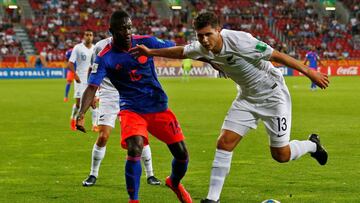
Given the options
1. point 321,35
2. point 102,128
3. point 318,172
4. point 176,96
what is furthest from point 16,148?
point 321,35

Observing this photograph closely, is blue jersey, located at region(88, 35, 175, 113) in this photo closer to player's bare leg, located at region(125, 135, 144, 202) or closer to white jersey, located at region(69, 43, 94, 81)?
player's bare leg, located at region(125, 135, 144, 202)

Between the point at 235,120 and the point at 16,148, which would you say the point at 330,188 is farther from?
the point at 16,148

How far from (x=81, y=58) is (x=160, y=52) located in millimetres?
10973

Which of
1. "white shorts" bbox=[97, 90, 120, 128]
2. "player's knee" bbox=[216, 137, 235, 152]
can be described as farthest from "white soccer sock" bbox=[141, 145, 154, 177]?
"player's knee" bbox=[216, 137, 235, 152]

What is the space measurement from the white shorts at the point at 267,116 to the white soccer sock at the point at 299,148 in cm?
32

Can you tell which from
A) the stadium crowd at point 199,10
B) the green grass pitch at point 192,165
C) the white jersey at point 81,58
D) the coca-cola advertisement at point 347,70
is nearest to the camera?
the green grass pitch at point 192,165

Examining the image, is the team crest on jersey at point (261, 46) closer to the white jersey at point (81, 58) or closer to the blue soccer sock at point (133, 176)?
the blue soccer sock at point (133, 176)

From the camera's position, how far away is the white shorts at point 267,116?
8.40 m

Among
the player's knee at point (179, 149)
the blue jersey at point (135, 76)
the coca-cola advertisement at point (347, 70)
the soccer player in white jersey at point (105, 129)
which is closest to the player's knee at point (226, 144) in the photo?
the player's knee at point (179, 149)

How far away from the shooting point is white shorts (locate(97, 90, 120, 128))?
428 inches

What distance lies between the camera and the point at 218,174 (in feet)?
26.5

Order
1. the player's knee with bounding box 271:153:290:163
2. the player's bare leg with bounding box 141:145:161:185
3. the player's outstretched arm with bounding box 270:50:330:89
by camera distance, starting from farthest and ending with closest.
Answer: the player's bare leg with bounding box 141:145:161:185 → the player's knee with bounding box 271:153:290:163 → the player's outstretched arm with bounding box 270:50:330:89

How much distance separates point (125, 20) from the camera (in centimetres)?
835

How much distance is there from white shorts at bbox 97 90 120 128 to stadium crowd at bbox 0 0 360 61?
158 ft
